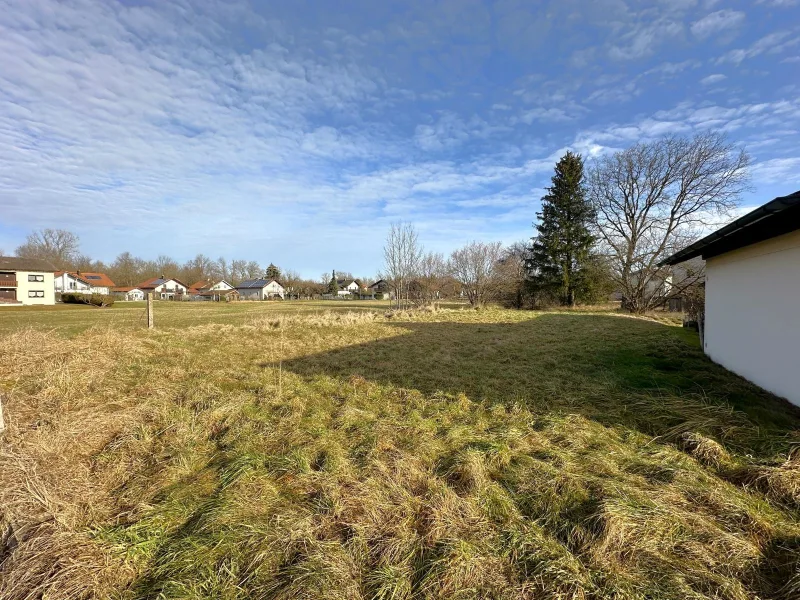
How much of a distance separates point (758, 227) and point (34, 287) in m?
50.2

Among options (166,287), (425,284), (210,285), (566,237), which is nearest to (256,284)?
(210,285)

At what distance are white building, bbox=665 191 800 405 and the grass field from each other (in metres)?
0.37

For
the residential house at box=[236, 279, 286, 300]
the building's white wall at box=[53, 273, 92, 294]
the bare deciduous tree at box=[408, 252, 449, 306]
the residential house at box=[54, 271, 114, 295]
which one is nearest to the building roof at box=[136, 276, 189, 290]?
the residential house at box=[54, 271, 114, 295]

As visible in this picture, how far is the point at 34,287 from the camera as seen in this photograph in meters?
33.3

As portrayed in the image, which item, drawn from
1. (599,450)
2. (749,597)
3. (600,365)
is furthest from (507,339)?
(749,597)

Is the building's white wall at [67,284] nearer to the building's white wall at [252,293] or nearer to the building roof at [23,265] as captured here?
the building roof at [23,265]

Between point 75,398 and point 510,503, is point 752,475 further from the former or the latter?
point 75,398

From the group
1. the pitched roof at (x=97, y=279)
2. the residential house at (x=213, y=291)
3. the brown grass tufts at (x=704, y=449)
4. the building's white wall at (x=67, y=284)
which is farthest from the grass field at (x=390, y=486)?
the pitched roof at (x=97, y=279)

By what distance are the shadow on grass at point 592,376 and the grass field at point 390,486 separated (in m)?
0.05

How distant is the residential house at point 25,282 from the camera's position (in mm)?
31938

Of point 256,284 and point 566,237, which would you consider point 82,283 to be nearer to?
point 256,284

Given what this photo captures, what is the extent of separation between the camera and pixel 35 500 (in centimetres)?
231

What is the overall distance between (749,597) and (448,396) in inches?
137

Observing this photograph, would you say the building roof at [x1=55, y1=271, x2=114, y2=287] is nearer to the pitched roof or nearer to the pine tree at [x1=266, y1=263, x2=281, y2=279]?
the pitched roof
